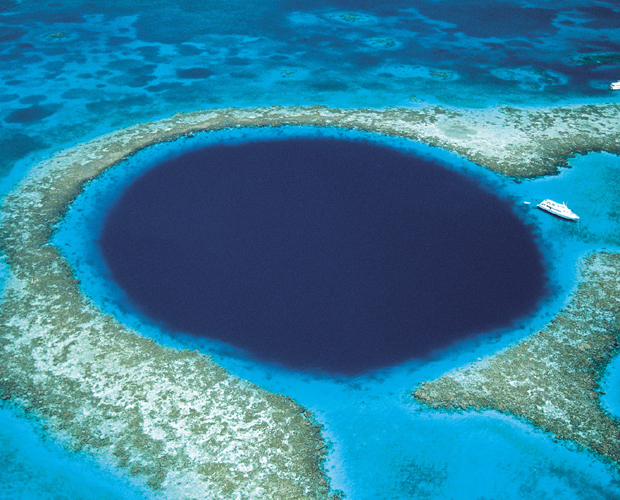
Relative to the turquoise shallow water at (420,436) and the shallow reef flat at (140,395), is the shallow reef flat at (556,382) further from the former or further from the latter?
the turquoise shallow water at (420,436)

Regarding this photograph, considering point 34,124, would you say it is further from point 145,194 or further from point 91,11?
point 91,11

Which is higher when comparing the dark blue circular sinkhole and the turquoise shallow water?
the dark blue circular sinkhole

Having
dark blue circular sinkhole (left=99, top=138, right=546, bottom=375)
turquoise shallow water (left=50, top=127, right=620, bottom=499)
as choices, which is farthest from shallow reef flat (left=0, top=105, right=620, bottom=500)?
dark blue circular sinkhole (left=99, top=138, right=546, bottom=375)

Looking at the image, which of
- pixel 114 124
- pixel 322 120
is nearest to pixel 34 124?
pixel 114 124

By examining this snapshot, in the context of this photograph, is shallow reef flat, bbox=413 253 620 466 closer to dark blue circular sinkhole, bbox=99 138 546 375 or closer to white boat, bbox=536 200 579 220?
dark blue circular sinkhole, bbox=99 138 546 375

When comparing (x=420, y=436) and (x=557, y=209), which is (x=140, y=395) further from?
(x=557, y=209)
